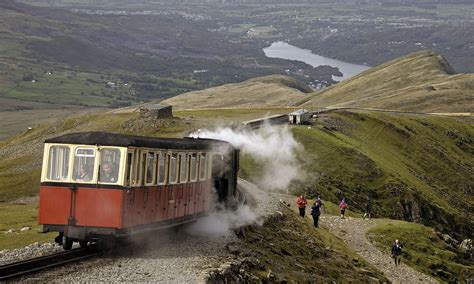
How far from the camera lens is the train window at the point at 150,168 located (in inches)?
1340

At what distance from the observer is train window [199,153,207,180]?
40.2 m

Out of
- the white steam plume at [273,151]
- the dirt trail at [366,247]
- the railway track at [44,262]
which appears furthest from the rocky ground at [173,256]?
the white steam plume at [273,151]

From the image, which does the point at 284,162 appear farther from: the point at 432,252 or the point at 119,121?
the point at 119,121

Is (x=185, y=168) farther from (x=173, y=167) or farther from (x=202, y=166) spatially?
(x=202, y=166)

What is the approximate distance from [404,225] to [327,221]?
6.96 m

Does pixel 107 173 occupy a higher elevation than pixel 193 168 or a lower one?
lower

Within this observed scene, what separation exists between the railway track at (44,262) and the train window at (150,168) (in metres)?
3.64

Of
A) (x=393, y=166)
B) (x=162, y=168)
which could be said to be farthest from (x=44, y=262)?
(x=393, y=166)

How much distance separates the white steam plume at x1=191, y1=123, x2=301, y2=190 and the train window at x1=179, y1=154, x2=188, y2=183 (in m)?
28.7

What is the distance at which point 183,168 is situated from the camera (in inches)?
1492

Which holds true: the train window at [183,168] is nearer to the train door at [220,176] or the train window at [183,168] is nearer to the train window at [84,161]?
the train door at [220,176]

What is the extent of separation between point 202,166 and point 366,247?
2225 cm

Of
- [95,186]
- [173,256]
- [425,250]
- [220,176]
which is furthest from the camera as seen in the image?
[425,250]

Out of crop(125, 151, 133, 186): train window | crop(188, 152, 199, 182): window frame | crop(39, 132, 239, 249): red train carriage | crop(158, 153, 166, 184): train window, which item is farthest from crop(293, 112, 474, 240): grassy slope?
crop(125, 151, 133, 186): train window
